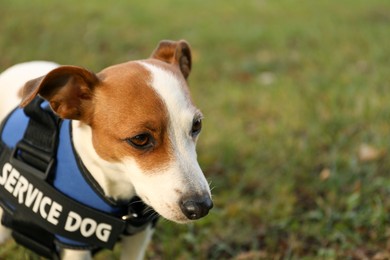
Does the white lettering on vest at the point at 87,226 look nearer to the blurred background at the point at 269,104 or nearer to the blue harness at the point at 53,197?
the blue harness at the point at 53,197

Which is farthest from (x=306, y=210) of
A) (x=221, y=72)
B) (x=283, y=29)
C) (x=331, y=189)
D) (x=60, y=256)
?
(x=283, y=29)

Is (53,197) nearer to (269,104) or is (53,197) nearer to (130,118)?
(130,118)

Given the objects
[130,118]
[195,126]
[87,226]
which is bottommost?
[87,226]

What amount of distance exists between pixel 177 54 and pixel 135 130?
0.60 meters

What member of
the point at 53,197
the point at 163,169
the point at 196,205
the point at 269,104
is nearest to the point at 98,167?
the point at 53,197

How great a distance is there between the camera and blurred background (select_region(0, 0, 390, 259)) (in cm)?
344

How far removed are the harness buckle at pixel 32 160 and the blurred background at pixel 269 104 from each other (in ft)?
2.14

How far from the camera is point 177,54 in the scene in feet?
8.92

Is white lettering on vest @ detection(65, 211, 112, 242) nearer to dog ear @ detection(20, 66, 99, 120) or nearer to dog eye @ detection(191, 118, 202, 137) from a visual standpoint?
dog ear @ detection(20, 66, 99, 120)

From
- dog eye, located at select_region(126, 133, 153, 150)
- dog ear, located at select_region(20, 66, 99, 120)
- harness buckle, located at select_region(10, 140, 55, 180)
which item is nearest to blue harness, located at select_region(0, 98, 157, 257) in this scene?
harness buckle, located at select_region(10, 140, 55, 180)

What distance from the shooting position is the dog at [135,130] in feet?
7.26

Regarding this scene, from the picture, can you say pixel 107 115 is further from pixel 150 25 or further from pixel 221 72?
pixel 150 25

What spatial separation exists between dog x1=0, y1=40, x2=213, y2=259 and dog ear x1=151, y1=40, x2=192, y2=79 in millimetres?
244

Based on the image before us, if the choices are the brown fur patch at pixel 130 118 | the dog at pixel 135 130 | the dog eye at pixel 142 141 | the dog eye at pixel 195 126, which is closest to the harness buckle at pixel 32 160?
the dog at pixel 135 130
